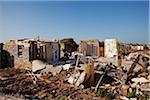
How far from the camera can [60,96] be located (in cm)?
1221

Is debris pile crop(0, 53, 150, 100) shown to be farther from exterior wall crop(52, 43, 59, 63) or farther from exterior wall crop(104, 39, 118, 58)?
exterior wall crop(104, 39, 118, 58)

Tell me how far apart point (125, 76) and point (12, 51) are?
8682 mm

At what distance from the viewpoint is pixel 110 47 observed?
25.0 m

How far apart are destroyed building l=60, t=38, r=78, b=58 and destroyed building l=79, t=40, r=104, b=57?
2.23 metres

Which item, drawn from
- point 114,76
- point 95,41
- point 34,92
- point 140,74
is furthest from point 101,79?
point 95,41

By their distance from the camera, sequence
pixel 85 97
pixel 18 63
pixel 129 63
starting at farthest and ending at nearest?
pixel 18 63, pixel 129 63, pixel 85 97

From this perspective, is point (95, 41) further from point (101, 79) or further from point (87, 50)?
point (101, 79)

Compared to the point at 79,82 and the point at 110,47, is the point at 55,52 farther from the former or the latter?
the point at 79,82

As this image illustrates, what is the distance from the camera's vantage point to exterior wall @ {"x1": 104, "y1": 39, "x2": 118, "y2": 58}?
81.2ft

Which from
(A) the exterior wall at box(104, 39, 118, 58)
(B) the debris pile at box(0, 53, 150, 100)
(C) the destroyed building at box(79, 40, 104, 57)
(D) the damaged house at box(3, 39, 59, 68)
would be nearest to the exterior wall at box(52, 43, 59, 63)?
(D) the damaged house at box(3, 39, 59, 68)

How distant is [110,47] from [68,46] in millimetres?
5748

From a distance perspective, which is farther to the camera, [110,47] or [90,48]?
[90,48]

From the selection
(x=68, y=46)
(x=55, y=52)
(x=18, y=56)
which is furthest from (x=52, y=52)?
(x=68, y=46)

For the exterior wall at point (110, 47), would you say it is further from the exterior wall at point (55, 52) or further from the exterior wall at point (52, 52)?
the exterior wall at point (52, 52)
